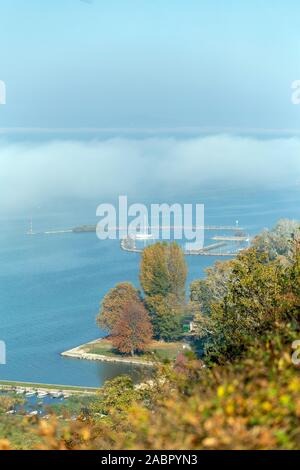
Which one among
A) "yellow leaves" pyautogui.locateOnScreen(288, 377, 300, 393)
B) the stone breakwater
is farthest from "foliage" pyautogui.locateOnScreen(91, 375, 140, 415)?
the stone breakwater

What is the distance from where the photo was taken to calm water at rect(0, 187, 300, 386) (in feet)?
33.3

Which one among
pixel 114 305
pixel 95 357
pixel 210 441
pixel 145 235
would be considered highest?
pixel 145 235

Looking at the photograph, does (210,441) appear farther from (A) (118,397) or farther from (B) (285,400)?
(A) (118,397)

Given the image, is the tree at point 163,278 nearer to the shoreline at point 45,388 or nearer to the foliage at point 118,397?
the shoreline at point 45,388

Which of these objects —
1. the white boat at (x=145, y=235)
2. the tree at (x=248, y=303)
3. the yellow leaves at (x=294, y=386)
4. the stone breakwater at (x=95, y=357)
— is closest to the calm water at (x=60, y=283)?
the stone breakwater at (x=95, y=357)

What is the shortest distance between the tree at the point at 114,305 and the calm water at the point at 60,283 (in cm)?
50

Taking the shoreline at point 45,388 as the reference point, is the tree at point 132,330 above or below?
above

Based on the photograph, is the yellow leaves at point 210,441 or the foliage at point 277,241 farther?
the foliage at point 277,241

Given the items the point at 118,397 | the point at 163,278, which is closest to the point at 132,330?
the point at 163,278

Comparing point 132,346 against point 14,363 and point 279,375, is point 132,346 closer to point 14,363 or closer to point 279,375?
point 14,363

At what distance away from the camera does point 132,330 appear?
34.9 feet

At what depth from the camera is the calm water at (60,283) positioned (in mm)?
10141

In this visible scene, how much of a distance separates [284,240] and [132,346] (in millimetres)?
3792

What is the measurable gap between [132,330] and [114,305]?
3.03ft
